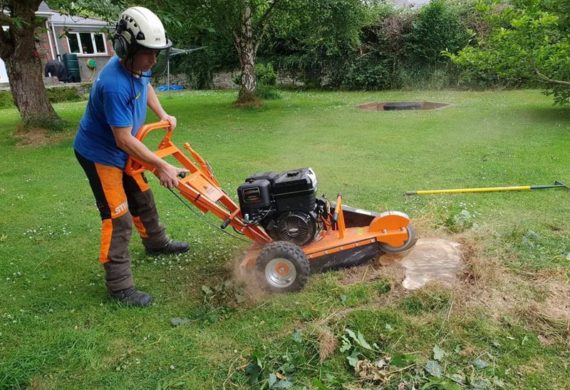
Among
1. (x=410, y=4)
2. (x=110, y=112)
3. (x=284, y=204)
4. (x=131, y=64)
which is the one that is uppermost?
(x=410, y=4)

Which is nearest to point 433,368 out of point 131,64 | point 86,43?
point 131,64

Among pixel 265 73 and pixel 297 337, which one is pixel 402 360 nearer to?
pixel 297 337

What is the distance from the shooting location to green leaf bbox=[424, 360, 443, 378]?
2740 mm

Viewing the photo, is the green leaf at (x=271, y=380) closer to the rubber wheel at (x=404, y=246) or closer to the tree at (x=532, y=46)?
the rubber wheel at (x=404, y=246)

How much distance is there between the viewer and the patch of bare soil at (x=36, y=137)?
10.1 metres

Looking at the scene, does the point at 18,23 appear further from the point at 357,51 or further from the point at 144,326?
the point at 357,51

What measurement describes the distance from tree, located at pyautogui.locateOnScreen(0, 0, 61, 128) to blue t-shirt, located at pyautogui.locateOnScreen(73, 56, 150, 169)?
7232mm

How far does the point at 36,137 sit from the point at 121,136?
27.2ft

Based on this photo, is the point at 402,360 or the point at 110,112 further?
the point at 110,112

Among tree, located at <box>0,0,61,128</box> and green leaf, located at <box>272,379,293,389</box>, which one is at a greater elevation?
tree, located at <box>0,0,61,128</box>

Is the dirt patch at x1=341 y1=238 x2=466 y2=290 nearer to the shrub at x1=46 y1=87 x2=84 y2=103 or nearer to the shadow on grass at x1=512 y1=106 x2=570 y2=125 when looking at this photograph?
the shadow on grass at x1=512 y1=106 x2=570 y2=125

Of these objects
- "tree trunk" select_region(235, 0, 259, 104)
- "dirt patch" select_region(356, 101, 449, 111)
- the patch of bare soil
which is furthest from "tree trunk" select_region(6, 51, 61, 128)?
"dirt patch" select_region(356, 101, 449, 111)

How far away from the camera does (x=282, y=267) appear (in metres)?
3.60

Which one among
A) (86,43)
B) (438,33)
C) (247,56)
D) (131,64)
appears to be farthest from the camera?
(86,43)
